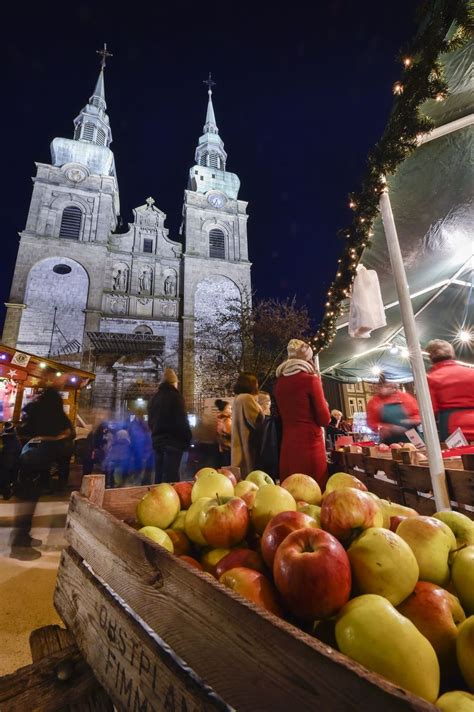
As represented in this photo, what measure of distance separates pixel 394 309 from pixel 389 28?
45385 mm

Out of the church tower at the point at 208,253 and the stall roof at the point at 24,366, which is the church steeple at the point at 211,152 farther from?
the stall roof at the point at 24,366

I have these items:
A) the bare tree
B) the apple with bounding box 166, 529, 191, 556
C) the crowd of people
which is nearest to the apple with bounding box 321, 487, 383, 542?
the apple with bounding box 166, 529, 191, 556

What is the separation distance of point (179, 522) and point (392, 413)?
389cm

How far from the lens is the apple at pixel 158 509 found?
1.39 m

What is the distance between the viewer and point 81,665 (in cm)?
102

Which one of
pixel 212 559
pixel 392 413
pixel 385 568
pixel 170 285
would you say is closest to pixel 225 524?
pixel 212 559

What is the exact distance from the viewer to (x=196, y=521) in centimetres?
129

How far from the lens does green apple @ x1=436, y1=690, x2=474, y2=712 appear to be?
548 mm

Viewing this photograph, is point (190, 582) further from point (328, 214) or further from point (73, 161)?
point (328, 214)

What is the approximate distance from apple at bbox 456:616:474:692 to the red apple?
0.24m

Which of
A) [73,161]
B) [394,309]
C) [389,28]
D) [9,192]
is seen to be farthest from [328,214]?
[9,192]

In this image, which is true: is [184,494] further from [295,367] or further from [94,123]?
[94,123]

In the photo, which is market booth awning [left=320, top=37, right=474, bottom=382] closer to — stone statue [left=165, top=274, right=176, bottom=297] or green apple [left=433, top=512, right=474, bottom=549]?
green apple [left=433, top=512, right=474, bottom=549]

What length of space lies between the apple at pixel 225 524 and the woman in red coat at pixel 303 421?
166 cm
